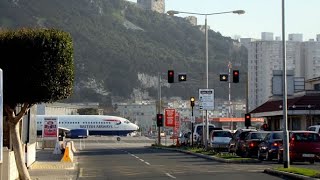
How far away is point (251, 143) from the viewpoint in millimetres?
42062

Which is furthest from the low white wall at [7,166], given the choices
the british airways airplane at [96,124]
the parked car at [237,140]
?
the british airways airplane at [96,124]

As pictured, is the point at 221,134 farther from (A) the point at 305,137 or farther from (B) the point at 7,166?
(B) the point at 7,166

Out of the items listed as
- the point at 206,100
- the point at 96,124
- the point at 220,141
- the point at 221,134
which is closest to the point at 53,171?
the point at 206,100

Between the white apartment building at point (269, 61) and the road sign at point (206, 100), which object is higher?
the white apartment building at point (269, 61)

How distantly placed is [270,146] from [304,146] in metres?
2.87

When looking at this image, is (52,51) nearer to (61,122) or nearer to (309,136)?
(309,136)

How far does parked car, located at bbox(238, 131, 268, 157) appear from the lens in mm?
42000

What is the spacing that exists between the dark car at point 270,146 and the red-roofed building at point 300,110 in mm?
20329

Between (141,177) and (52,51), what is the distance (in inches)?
260

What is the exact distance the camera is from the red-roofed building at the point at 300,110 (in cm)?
5888

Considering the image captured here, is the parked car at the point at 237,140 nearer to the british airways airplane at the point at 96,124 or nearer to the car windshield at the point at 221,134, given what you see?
the car windshield at the point at 221,134

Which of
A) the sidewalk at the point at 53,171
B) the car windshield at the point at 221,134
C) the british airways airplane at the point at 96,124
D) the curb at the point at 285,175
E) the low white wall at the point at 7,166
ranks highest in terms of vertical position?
the british airways airplane at the point at 96,124

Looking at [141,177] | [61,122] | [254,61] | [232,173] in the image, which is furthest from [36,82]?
[254,61]

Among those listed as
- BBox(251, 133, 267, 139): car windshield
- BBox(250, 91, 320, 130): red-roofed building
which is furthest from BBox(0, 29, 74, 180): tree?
BBox(250, 91, 320, 130): red-roofed building
